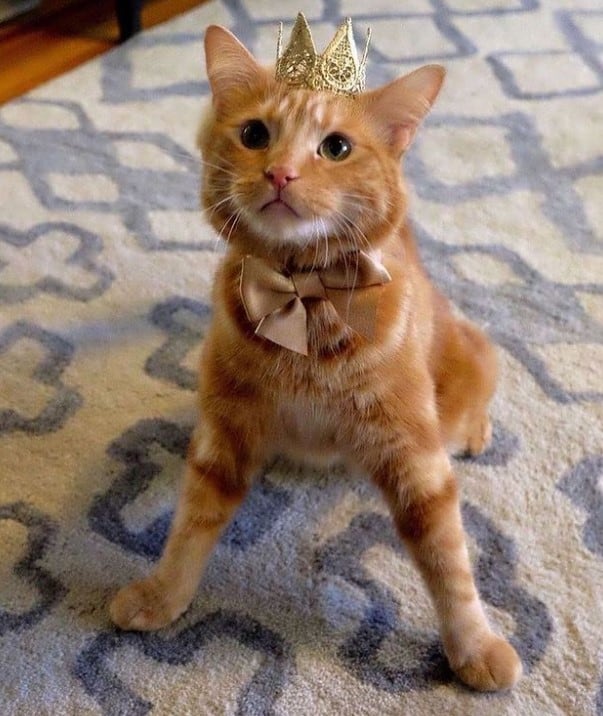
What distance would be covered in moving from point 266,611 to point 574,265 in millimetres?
912

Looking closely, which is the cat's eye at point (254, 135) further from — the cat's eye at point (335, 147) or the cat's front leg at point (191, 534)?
the cat's front leg at point (191, 534)

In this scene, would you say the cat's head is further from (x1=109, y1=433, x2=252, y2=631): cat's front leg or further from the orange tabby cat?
(x1=109, y1=433, x2=252, y2=631): cat's front leg

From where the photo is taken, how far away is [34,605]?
3.33ft

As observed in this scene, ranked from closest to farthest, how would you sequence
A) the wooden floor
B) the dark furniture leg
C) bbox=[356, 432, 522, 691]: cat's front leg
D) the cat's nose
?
the cat's nose → bbox=[356, 432, 522, 691]: cat's front leg → the wooden floor → the dark furniture leg

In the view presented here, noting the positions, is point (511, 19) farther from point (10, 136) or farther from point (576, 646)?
point (576, 646)

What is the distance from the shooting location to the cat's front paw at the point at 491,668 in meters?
0.94

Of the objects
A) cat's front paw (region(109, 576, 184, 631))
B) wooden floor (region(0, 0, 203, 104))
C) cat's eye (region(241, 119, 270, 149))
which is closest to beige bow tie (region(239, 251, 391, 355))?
cat's eye (region(241, 119, 270, 149))

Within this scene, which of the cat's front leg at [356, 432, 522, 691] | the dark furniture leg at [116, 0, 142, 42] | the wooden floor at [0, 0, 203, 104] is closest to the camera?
the cat's front leg at [356, 432, 522, 691]

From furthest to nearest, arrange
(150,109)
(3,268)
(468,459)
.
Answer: (150,109)
(3,268)
(468,459)

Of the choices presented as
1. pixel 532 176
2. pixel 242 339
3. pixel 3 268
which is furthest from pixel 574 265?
pixel 3 268

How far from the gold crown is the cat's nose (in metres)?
0.12

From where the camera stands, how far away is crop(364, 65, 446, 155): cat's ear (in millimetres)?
848

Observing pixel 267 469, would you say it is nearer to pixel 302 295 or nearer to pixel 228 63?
pixel 302 295

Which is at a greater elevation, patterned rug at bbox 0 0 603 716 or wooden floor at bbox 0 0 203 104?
patterned rug at bbox 0 0 603 716
